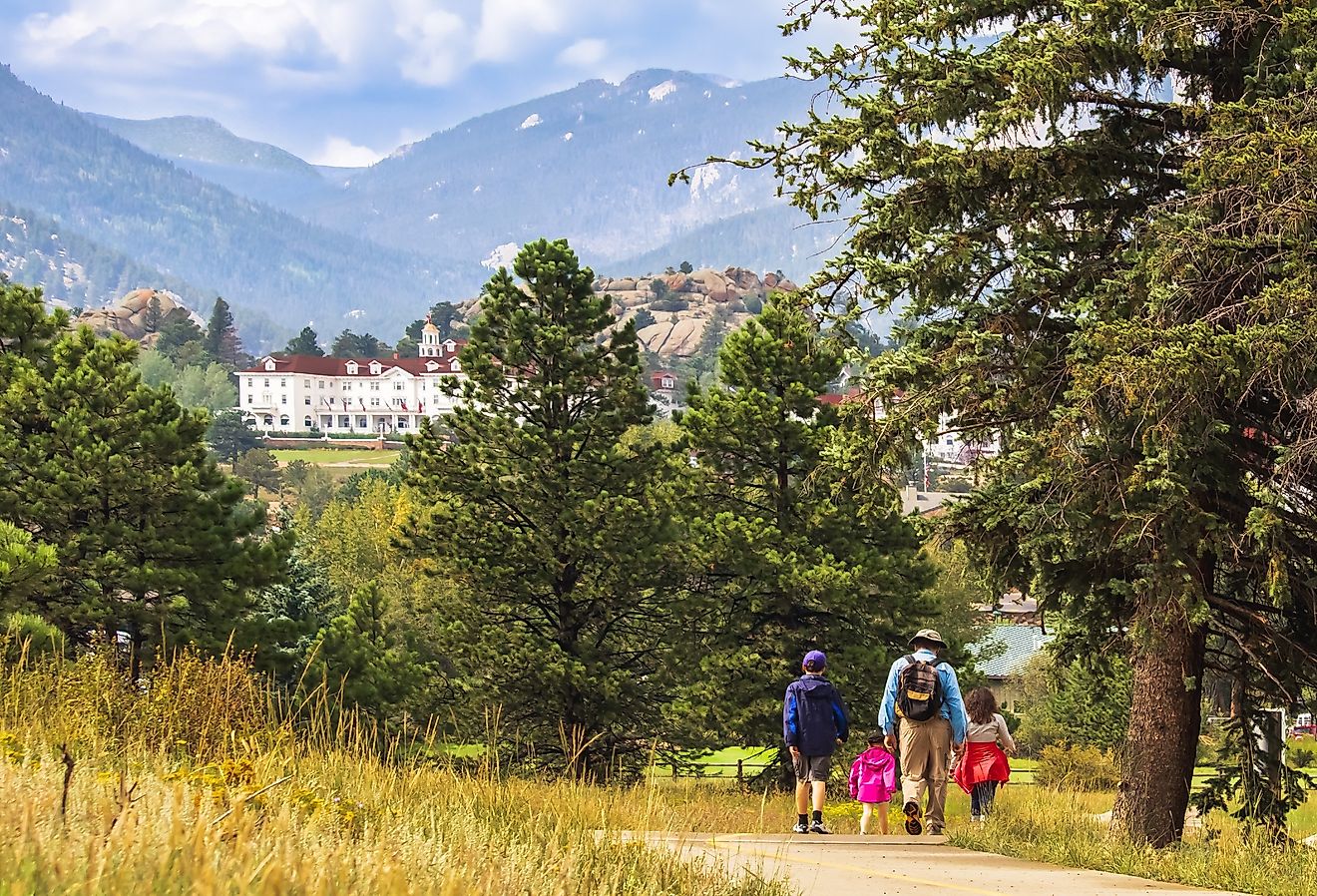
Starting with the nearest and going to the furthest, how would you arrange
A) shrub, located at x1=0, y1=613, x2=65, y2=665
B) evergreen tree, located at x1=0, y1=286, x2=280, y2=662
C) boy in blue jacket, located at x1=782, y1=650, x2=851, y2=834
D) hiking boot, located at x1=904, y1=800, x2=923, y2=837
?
hiking boot, located at x1=904, y1=800, x2=923, y2=837, boy in blue jacket, located at x1=782, y1=650, x2=851, y2=834, shrub, located at x1=0, y1=613, x2=65, y2=665, evergreen tree, located at x1=0, y1=286, x2=280, y2=662

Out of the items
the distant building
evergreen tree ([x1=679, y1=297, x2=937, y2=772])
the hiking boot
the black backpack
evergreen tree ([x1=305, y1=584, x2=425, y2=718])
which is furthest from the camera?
the distant building

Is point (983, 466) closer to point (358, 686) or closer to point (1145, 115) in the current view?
point (1145, 115)

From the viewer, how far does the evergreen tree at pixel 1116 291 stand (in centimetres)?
1048

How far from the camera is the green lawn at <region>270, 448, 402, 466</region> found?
586 ft

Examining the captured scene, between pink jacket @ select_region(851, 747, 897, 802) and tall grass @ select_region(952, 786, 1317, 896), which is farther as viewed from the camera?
pink jacket @ select_region(851, 747, 897, 802)

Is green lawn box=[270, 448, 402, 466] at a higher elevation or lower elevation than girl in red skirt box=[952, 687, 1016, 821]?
higher

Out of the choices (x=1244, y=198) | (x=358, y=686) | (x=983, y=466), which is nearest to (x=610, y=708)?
(x=358, y=686)

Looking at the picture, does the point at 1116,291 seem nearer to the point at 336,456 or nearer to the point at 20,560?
the point at 20,560

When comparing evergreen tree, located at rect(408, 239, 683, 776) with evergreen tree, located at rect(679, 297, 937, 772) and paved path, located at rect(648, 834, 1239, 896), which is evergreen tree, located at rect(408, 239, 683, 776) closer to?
evergreen tree, located at rect(679, 297, 937, 772)

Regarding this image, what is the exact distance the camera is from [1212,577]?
473 inches

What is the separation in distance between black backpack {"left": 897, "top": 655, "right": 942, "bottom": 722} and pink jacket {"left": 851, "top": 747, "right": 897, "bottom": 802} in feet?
3.10

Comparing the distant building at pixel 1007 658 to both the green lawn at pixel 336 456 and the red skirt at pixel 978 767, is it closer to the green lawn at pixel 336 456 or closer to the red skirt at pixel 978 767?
the red skirt at pixel 978 767

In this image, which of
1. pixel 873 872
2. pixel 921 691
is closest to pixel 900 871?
pixel 873 872

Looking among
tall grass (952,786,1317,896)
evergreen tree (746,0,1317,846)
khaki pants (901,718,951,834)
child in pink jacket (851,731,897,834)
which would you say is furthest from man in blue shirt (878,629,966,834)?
evergreen tree (746,0,1317,846)
